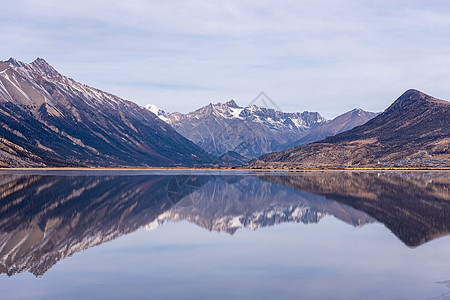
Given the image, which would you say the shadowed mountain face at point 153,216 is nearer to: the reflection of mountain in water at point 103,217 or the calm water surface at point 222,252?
the reflection of mountain in water at point 103,217

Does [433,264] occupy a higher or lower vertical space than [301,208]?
lower

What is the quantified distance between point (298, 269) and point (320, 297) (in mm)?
6831

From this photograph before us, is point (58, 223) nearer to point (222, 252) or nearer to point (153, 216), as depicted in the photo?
point (153, 216)

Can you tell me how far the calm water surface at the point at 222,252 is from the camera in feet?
94.2

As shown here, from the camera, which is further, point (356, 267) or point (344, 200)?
point (344, 200)

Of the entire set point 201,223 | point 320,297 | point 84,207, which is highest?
point 84,207

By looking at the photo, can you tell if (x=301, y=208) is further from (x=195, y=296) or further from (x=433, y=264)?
(x=195, y=296)

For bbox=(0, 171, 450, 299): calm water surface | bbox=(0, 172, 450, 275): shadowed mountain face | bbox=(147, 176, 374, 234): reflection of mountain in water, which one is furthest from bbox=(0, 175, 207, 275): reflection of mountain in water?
bbox=(147, 176, 374, 234): reflection of mountain in water

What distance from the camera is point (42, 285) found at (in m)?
29.5

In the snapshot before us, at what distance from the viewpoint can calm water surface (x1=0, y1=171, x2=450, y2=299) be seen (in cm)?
2872

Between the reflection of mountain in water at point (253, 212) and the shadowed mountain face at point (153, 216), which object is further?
the reflection of mountain in water at point (253, 212)

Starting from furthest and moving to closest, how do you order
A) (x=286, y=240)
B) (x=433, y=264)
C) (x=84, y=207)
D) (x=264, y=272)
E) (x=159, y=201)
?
(x=159, y=201) < (x=84, y=207) < (x=286, y=240) < (x=433, y=264) < (x=264, y=272)

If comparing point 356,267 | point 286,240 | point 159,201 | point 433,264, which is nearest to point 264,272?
point 356,267

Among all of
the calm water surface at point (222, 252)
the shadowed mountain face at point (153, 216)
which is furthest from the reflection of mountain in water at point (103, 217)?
the calm water surface at point (222, 252)
